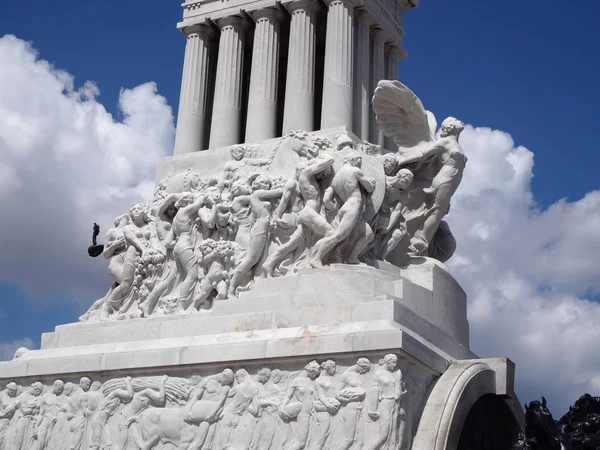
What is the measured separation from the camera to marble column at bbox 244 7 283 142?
22672mm

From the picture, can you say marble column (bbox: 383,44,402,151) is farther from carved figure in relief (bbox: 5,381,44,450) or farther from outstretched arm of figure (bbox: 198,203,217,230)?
carved figure in relief (bbox: 5,381,44,450)

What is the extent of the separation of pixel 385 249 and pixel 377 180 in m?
1.37

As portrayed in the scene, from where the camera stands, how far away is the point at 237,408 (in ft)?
Result: 57.2

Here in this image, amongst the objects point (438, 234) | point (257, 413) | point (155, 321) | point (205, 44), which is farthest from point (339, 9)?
point (257, 413)

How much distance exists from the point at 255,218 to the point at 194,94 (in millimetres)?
5409

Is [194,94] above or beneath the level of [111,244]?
above

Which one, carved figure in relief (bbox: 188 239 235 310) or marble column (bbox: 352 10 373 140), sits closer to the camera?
carved figure in relief (bbox: 188 239 235 310)

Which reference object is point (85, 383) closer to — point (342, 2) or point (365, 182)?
point (365, 182)

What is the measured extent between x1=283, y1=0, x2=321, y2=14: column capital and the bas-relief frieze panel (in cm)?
922

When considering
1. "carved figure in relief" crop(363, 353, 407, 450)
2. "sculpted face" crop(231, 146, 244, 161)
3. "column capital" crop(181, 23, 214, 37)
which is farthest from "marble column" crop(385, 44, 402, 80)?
"carved figure in relief" crop(363, 353, 407, 450)

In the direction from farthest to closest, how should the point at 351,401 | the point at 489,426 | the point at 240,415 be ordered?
the point at 489,426 < the point at 240,415 < the point at 351,401

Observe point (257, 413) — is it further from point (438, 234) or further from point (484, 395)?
point (438, 234)

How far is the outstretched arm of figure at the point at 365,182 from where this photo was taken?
1933cm

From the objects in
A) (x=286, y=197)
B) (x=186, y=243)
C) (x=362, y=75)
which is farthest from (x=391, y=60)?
(x=186, y=243)
